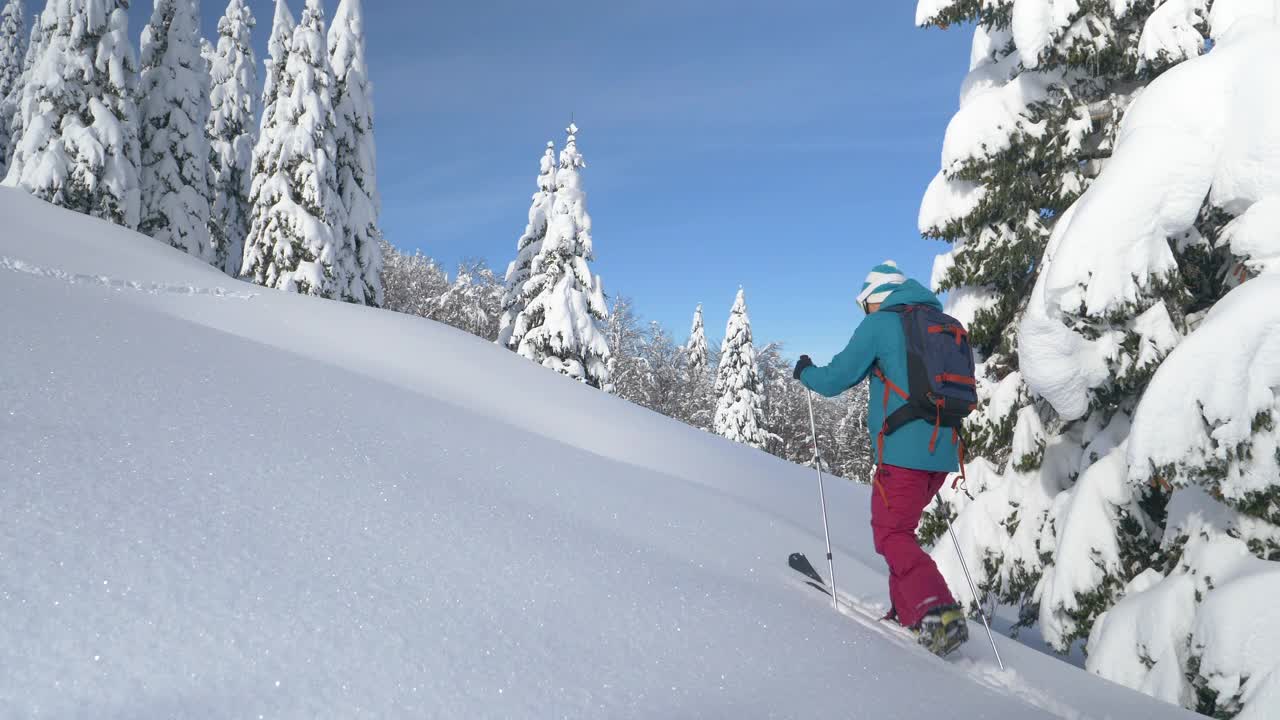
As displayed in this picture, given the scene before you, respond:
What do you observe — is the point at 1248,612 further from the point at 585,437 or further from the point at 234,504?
the point at 234,504

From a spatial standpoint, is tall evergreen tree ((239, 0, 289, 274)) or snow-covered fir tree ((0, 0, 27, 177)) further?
snow-covered fir tree ((0, 0, 27, 177))

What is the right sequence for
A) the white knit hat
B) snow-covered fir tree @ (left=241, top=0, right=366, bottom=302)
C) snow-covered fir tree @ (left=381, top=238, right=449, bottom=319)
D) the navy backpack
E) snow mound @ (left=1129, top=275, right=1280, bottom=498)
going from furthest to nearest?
Result: snow-covered fir tree @ (left=381, top=238, right=449, bottom=319)
snow-covered fir tree @ (left=241, top=0, right=366, bottom=302)
the white knit hat
snow mound @ (left=1129, top=275, right=1280, bottom=498)
the navy backpack

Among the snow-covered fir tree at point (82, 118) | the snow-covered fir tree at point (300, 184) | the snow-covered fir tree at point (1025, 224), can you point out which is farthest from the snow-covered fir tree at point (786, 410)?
the snow-covered fir tree at point (1025, 224)

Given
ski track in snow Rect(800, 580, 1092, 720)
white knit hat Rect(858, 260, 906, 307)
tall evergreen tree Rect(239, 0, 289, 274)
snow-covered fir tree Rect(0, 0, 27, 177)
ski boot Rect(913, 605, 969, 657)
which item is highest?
snow-covered fir tree Rect(0, 0, 27, 177)

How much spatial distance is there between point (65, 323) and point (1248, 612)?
22.2ft

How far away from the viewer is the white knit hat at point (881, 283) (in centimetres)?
443

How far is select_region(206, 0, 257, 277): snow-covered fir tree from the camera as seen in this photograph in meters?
28.3

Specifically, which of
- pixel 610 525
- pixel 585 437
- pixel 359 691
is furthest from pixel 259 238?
pixel 359 691

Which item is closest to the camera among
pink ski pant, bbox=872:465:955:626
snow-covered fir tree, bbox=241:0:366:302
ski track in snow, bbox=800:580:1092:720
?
ski track in snow, bbox=800:580:1092:720

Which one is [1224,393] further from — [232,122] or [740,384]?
[232,122]

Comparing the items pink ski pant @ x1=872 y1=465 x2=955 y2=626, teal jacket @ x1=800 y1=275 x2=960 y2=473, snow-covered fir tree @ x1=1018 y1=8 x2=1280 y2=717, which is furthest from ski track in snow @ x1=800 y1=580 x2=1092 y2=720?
snow-covered fir tree @ x1=1018 y1=8 x2=1280 y2=717

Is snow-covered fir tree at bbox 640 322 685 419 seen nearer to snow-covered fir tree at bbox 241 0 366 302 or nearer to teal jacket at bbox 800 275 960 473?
snow-covered fir tree at bbox 241 0 366 302

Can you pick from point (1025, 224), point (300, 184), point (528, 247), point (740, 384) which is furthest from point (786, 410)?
point (1025, 224)

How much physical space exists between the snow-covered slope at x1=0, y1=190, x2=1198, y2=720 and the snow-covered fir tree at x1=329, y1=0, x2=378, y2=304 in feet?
65.1
